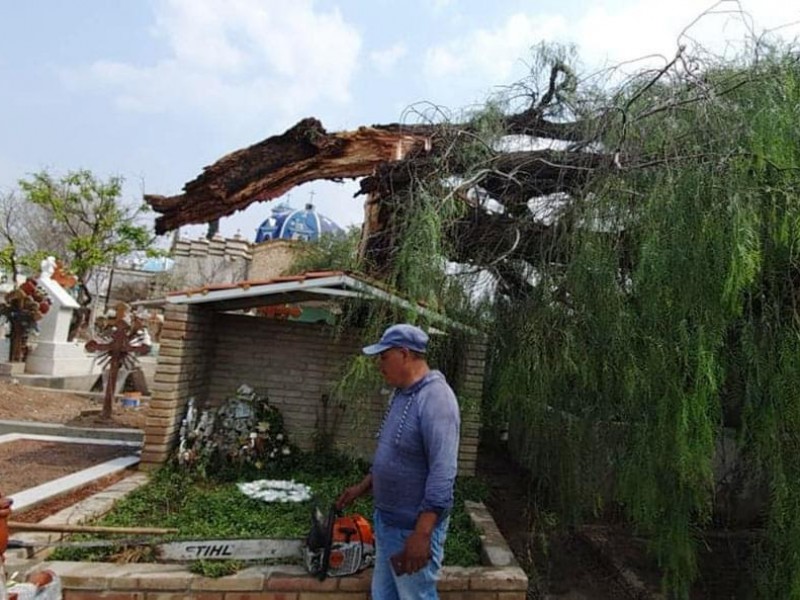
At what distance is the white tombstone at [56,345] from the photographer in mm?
14328

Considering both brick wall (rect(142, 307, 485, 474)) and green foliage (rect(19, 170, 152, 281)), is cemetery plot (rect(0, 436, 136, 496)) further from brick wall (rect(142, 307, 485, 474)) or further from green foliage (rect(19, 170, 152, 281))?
green foliage (rect(19, 170, 152, 281))

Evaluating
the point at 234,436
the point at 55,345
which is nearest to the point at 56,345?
the point at 55,345

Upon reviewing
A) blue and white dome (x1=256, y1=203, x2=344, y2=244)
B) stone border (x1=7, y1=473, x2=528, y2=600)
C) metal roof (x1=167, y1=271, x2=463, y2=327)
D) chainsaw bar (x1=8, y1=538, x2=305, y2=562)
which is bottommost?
stone border (x1=7, y1=473, x2=528, y2=600)

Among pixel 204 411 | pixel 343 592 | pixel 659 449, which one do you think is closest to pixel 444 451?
pixel 343 592

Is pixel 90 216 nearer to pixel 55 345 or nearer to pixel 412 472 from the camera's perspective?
pixel 55 345

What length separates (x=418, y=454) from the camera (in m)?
2.46

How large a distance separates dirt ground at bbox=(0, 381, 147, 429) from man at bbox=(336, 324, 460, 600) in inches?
275

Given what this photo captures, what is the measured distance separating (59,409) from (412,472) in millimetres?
9988

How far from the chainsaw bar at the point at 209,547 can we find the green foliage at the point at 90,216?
63.5 ft

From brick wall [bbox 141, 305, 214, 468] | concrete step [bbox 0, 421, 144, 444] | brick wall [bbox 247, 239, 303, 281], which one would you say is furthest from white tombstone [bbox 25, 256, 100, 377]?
brick wall [bbox 141, 305, 214, 468]

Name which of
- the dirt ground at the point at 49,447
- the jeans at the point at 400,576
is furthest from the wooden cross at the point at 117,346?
the jeans at the point at 400,576

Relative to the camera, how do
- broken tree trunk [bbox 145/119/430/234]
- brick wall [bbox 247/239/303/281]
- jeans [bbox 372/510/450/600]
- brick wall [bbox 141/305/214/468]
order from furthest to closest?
1. brick wall [bbox 247/239/303/281]
2. broken tree trunk [bbox 145/119/430/234]
3. brick wall [bbox 141/305/214/468]
4. jeans [bbox 372/510/450/600]

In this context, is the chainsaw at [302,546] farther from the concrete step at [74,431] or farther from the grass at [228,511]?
the concrete step at [74,431]

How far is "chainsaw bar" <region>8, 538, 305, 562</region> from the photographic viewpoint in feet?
10.5
